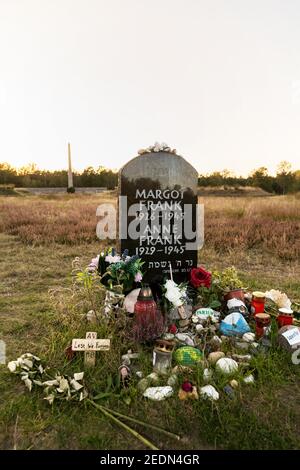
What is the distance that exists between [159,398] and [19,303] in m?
2.96

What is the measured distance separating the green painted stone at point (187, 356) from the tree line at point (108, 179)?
116 ft

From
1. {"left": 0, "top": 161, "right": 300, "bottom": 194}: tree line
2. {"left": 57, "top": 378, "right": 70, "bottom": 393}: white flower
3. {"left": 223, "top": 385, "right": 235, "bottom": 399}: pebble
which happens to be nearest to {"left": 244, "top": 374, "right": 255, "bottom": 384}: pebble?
{"left": 223, "top": 385, "right": 235, "bottom": 399}: pebble

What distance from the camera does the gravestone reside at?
455 cm

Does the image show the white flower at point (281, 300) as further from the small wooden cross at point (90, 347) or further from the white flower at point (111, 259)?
the small wooden cross at point (90, 347)

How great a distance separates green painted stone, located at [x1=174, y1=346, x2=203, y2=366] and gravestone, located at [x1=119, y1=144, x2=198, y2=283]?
4.56 feet

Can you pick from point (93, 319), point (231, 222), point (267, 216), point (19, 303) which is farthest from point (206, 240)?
point (93, 319)

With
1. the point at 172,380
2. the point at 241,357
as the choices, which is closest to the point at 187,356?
the point at 172,380

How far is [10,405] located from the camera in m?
2.60

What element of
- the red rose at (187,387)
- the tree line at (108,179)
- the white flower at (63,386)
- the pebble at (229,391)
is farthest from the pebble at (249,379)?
the tree line at (108,179)

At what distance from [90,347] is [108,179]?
4194cm

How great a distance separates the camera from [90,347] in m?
3.08

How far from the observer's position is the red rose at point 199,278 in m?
4.59

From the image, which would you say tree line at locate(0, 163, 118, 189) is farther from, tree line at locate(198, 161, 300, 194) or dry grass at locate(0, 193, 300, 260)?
dry grass at locate(0, 193, 300, 260)
